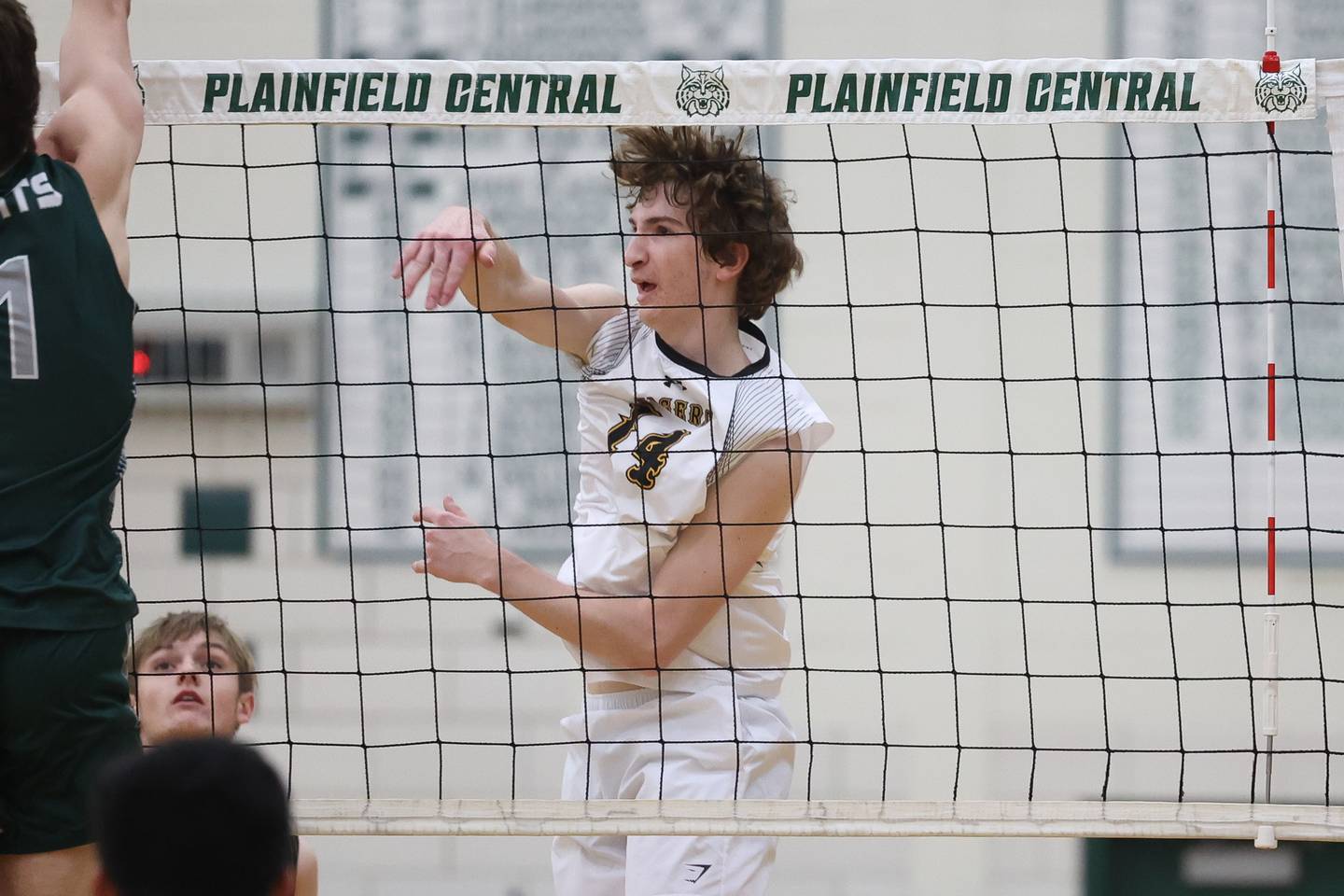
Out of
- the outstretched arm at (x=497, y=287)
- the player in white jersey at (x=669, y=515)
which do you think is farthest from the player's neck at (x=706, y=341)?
the outstretched arm at (x=497, y=287)

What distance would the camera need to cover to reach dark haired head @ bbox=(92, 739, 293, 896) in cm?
134

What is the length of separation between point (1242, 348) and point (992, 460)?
833 millimetres

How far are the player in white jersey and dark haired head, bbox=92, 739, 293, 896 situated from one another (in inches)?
56.1

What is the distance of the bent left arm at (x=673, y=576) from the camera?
9.35ft

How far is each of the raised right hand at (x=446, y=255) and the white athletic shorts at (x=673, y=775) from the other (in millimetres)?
809

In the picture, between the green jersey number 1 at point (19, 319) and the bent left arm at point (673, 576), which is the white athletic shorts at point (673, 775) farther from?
the green jersey number 1 at point (19, 319)

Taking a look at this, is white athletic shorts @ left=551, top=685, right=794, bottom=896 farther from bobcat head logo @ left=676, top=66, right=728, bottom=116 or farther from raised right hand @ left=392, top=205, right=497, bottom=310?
bobcat head logo @ left=676, top=66, right=728, bottom=116

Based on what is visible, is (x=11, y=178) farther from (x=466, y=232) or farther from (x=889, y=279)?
(x=889, y=279)

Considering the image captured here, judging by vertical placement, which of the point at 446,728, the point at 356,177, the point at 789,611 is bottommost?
the point at 446,728

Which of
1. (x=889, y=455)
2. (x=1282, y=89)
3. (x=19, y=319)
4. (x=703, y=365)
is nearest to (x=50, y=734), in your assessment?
(x=19, y=319)

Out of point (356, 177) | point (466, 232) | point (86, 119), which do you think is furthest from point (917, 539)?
point (86, 119)

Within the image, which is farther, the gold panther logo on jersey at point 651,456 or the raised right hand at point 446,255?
the gold panther logo on jersey at point 651,456

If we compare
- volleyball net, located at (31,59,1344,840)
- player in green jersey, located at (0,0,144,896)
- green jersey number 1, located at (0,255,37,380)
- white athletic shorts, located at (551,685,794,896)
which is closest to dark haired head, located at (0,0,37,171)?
player in green jersey, located at (0,0,144,896)

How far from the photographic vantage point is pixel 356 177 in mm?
4973
